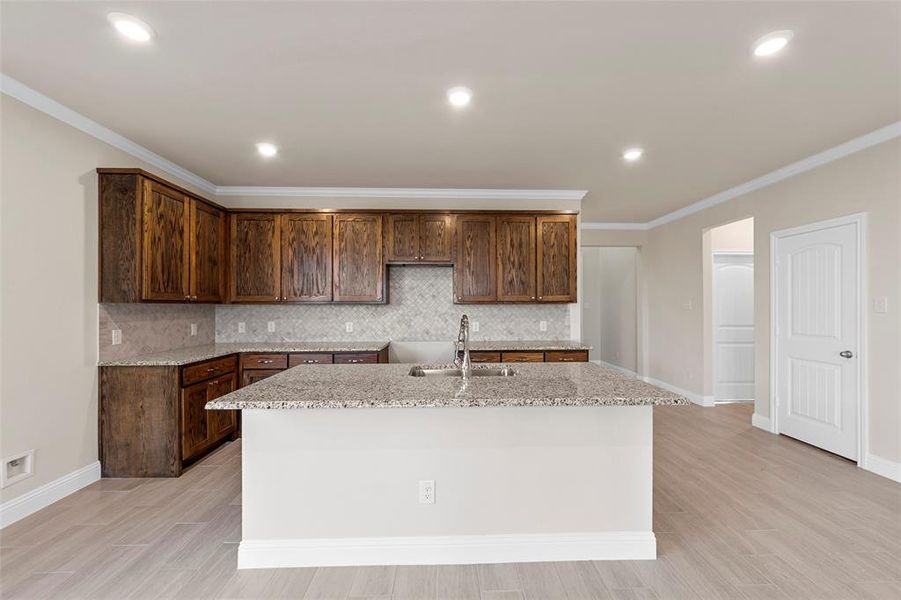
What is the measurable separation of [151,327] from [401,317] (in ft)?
7.72

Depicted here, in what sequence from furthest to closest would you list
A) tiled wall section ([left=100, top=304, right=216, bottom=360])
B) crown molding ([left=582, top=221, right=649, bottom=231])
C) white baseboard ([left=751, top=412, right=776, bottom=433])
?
crown molding ([left=582, top=221, right=649, bottom=231]), white baseboard ([left=751, top=412, right=776, bottom=433]), tiled wall section ([left=100, top=304, right=216, bottom=360])

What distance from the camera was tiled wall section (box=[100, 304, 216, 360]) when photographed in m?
3.31

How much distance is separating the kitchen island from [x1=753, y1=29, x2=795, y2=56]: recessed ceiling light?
1769 mm

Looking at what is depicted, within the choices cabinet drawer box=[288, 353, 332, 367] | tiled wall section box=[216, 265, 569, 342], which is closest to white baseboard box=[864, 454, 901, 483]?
tiled wall section box=[216, 265, 569, 342]

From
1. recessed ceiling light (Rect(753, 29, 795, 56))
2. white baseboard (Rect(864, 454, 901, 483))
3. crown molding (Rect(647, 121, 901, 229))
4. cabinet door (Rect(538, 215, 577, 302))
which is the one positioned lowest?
white baseboard (Rect(864, 454, 901, 483))

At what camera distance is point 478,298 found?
4645mm

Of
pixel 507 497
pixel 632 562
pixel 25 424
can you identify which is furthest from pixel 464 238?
pixel 25 424

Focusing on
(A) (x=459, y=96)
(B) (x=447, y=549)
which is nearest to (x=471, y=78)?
(A) (x=459, y=96)

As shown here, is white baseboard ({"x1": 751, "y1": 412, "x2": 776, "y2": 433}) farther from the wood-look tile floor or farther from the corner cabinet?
the corner cabinet

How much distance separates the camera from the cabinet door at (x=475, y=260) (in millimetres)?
4625

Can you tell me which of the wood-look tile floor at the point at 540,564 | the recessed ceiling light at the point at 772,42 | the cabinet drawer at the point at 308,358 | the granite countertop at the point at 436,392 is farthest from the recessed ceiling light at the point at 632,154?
the cabinet drawer at the point at 308,358

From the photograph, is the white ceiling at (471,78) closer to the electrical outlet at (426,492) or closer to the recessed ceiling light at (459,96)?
the recessed ceiling light at (459,96)

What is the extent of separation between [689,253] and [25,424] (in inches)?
266

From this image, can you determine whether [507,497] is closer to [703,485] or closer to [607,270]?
[703,485]
